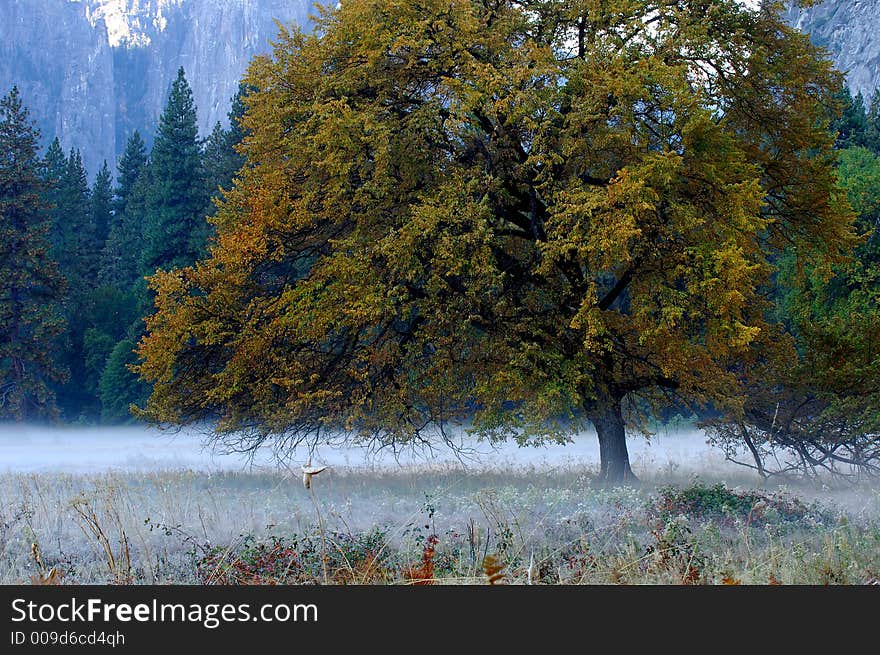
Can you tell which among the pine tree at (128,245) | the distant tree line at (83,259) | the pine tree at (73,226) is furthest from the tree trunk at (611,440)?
the pine tree at (73,226)

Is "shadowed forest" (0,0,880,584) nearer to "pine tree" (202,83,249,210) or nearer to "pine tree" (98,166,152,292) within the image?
"pine tree" (202,83,249,210)

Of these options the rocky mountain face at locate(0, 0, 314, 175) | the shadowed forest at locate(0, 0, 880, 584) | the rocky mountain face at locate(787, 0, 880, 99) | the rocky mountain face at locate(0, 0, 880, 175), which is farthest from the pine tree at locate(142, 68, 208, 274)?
the rocky mountain face at locate(0, 0, 880, 175)

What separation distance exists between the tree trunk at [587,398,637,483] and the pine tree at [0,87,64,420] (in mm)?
29230

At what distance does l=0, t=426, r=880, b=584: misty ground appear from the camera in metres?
8.23

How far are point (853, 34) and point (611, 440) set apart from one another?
263 feet

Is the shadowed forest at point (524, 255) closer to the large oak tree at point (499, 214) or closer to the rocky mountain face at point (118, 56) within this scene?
the large oak tree at point (499, 214)

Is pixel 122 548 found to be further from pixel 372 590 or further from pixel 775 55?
pixel 775 55

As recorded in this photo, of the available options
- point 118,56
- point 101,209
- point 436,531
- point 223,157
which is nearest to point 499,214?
point 436,531

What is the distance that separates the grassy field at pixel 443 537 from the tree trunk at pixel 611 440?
3.80 feet

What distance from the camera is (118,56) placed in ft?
554

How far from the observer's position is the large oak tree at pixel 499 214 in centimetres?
1492

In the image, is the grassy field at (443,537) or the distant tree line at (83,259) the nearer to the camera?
the grassy field at (443,537)

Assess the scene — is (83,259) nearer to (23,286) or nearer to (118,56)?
(23,286)

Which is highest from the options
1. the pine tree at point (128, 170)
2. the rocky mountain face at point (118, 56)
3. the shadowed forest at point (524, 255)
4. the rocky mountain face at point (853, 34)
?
the rocky mountain face at point (118, 56)
